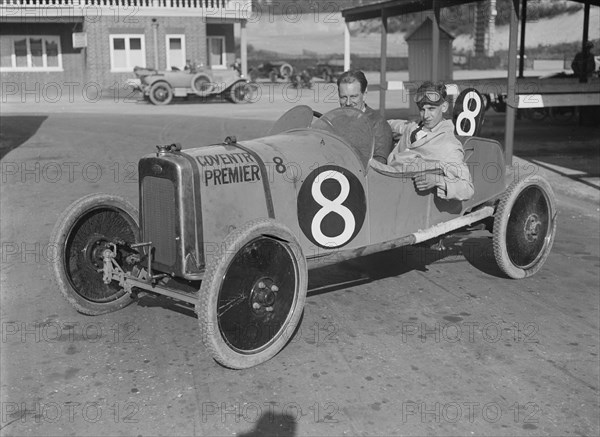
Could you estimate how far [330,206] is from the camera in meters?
5.04

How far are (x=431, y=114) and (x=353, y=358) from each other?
87.9 inches

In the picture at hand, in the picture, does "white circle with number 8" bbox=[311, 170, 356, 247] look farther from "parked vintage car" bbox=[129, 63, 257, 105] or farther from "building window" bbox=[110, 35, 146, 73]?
"building window" bbox=[110, 35, 146, 73]

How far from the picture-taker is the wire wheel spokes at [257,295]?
13.9 ft

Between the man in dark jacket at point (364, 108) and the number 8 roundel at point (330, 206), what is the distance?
1.84 ft

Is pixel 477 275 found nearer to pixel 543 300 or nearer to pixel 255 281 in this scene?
pixel 543 300

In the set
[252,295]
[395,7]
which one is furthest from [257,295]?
[395,7]

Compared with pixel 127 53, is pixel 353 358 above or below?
below

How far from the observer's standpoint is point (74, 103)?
84.6 feet

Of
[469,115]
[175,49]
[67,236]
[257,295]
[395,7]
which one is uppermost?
[175,49]

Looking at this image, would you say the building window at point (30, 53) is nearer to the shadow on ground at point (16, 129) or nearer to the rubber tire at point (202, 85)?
the rubber tire at point (202, 85)

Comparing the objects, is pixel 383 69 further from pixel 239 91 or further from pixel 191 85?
pixel 191 85

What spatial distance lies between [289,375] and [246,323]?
435 mm

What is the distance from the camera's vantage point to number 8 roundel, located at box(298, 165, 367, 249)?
4.96 metres

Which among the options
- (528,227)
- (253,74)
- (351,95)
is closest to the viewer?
(351,95)
